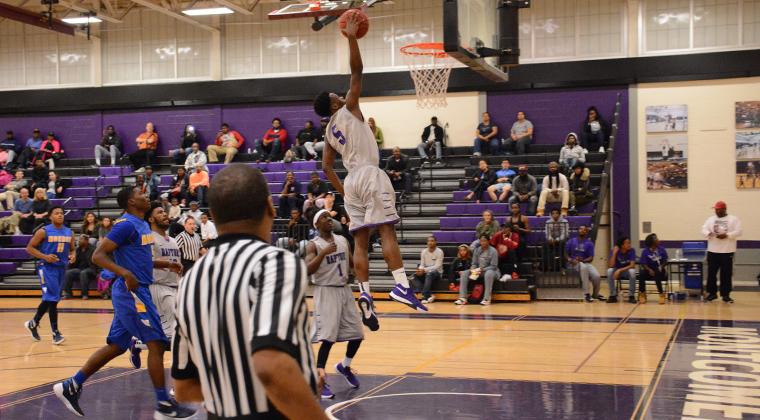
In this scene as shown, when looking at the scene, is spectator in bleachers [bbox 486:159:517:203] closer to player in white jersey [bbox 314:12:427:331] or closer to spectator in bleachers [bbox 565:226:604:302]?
spectator in bleachers [bbox 565:226:604:302]

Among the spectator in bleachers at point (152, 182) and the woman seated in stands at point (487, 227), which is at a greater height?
the spectator in bleachers at point (152, 182)

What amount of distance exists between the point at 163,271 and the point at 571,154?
13174 mm

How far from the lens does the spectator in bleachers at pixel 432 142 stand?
21531mm

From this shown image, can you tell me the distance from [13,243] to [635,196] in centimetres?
1562

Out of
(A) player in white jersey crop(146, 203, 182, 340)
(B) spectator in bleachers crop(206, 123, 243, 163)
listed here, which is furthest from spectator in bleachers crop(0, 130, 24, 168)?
(A) player in white jersey crop(146, 203, 182, 340)

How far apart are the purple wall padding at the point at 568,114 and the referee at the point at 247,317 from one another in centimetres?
1955

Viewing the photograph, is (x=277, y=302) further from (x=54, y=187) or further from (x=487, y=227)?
(x=54, y=187)

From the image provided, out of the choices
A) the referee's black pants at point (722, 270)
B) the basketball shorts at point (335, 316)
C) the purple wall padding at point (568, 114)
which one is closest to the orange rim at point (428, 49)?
the purple wall padding at point (568, 114)

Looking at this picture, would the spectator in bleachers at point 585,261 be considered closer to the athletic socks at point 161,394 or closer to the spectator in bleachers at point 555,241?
the spectator in bleachers at point 555,241

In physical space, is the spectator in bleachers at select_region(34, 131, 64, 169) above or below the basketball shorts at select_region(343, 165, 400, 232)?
above

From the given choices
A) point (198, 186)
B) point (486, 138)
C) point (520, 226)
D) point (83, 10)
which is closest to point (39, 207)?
point (198, 186)

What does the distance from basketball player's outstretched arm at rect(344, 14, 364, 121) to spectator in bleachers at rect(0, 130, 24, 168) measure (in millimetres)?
21091

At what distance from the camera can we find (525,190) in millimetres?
17844

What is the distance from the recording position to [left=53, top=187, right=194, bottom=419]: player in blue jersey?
6477mm
